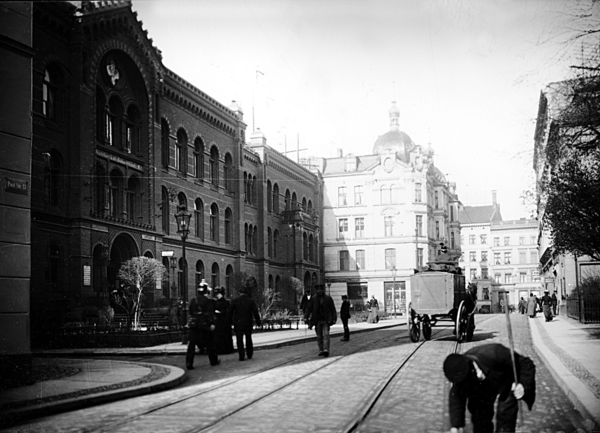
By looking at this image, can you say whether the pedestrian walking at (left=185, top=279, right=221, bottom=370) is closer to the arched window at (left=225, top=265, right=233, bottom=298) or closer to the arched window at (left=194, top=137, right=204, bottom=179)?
the arched window at (left=194, top=137, right=204, bottom=179)

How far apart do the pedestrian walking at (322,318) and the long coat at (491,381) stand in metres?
11.5

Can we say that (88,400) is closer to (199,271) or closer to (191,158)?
(199,271)

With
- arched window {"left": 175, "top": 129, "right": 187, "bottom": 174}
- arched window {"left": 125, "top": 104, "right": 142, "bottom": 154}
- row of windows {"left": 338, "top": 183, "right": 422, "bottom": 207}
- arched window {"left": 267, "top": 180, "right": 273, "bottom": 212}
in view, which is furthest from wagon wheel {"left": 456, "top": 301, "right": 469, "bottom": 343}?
row of windows {"left": 338, "top": 183, "right": 422, "bottom": 207}

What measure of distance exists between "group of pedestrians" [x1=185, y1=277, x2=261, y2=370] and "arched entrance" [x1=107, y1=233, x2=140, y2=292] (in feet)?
48.0

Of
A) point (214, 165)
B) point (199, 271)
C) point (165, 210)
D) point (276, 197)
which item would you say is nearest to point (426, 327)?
point (165, 210)

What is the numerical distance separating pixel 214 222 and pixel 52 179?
16.5 m

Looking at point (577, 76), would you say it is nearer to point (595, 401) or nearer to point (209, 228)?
point (595, 401)

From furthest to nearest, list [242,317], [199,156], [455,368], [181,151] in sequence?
[199,156] < [181,151] < [242,317] < [455,368]

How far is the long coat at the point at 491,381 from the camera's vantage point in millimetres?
5672

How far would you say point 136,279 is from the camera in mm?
29578

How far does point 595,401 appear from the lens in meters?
9.04

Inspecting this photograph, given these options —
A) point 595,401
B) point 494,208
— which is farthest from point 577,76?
point 494,208

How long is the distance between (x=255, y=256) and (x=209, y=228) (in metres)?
8.01

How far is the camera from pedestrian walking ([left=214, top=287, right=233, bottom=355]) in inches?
674
